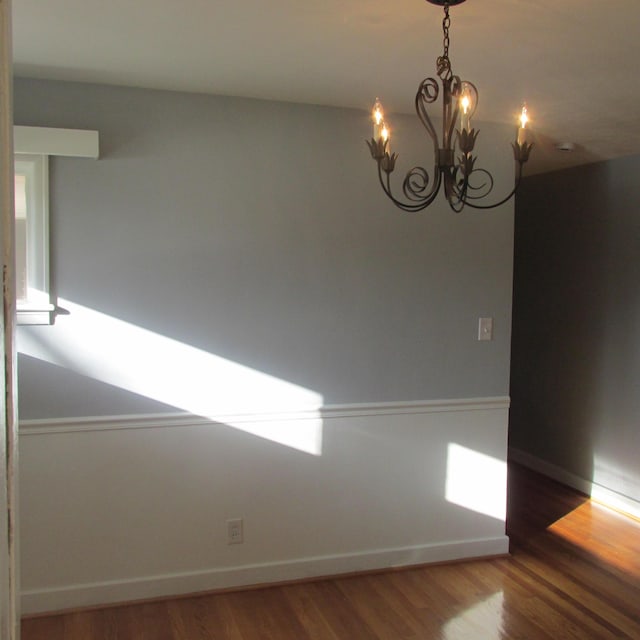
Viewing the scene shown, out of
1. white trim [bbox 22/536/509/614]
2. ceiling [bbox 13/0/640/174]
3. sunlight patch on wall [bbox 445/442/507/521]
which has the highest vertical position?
ceiling [bbox 13/0/640/174]

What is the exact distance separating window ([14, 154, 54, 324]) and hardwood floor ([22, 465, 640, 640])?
4.22 feet

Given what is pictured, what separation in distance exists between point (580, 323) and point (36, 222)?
3435 millimetres

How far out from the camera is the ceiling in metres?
1.95

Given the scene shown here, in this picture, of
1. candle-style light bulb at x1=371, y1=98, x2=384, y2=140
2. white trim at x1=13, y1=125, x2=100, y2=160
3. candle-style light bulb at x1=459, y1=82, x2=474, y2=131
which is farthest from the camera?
white trim at x1=13, y1=125, x2=100, y2=160

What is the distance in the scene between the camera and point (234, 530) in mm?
3041

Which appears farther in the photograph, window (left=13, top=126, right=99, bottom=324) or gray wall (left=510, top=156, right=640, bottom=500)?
gray wall (left=510, top=156, right=640, bottom=500)

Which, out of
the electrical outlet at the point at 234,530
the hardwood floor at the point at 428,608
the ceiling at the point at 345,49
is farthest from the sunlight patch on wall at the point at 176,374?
the ceiling at the point at 345,49

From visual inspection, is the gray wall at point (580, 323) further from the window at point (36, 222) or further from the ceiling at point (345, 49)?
the window at point (36, 222)

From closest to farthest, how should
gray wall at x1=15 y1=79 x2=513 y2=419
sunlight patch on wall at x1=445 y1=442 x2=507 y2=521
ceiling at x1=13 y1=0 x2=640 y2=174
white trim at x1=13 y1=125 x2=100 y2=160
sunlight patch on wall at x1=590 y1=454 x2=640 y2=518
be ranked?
ceiling at x1=13 y1=0 x2=640 y2=174 → white trim at x1=13 y1=125 x2=100 y2=160 → gray wall at x1=15 y1=79 x2=513 y2=419 → sunlight patch on wall at x1=445 y1=442 x2=507 y2=521 → sunlight patch on wall at x1=590 y1=454 x2=640 y2=518

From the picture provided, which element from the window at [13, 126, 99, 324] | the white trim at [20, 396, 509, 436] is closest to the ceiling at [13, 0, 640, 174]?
the window at [13, 126, 99, 324]

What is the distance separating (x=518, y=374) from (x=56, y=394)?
3507 mm

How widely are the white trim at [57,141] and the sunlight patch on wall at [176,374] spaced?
24.3 inches

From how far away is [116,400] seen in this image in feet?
9.44

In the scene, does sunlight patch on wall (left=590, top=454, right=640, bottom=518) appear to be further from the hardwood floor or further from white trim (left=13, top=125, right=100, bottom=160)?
white trim (left=13, top=125, right=100, bottom=160)
